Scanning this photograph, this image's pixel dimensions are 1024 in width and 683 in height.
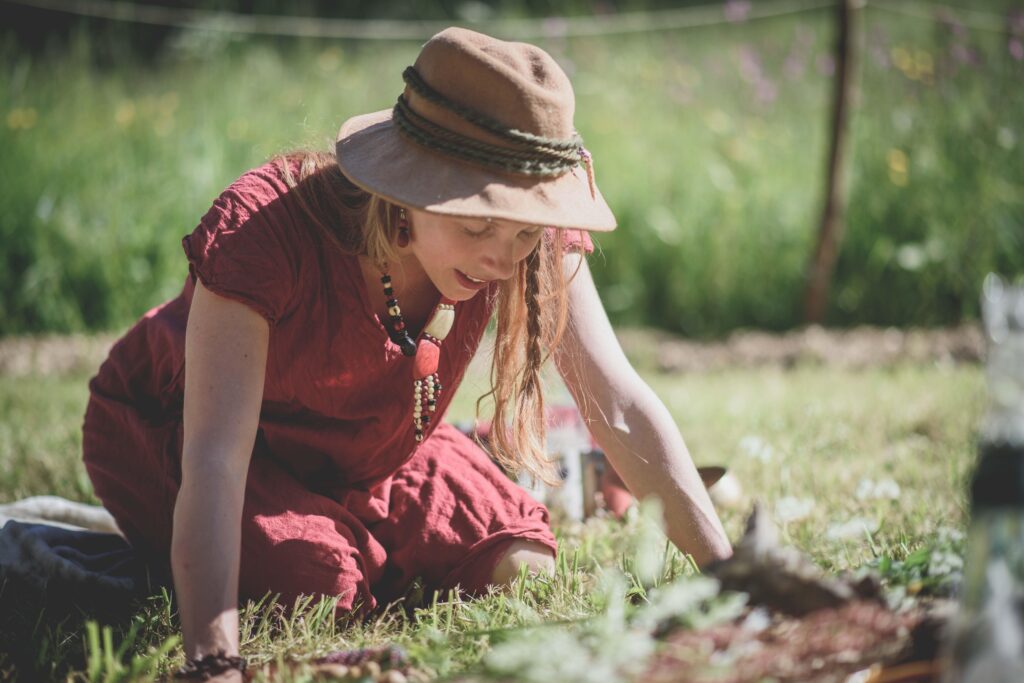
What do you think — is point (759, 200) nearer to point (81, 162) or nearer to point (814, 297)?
point (814, 297)

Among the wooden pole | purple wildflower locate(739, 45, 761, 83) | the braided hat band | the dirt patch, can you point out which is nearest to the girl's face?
the braided hat band

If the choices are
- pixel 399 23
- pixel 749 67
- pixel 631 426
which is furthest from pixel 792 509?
pixel 399 23

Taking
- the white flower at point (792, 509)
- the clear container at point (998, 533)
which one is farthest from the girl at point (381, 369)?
the clear container at point (998, 533)

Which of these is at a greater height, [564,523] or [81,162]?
[81,162]

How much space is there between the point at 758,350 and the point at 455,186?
3630mm

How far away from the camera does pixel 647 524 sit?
203 cm

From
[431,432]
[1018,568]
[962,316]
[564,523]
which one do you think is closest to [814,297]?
[962,316]

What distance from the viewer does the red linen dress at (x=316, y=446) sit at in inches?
77.0

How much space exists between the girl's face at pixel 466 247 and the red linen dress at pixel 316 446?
0.72 ft

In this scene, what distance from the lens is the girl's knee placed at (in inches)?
86.4

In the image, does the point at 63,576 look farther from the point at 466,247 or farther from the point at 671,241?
the point at 671,241

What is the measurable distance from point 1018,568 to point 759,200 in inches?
191

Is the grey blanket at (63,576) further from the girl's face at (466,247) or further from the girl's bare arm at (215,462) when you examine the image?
the girl's face at (466,247)

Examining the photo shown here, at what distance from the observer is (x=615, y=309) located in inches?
226
